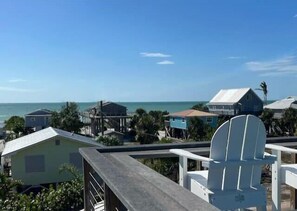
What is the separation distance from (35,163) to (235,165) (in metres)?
14.8

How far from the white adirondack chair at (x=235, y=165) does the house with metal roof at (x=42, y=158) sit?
1416cm

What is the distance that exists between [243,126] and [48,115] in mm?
34159

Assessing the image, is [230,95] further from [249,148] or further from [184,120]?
[249,148]

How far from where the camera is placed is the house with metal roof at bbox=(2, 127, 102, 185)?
50.8 ft

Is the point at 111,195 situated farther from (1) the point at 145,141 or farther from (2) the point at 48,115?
(2) the point at 48,115

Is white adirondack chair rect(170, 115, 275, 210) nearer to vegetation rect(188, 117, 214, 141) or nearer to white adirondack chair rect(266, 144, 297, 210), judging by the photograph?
white adirondack chair rect(266, 144, 297, 210)

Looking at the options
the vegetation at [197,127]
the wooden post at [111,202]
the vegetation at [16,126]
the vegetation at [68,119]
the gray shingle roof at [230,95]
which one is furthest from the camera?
the gray shingle roof at [230,95]

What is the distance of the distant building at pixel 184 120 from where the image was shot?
31.3 m

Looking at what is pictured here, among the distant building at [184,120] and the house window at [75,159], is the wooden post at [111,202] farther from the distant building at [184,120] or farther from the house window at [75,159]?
the distant building at [184,120]

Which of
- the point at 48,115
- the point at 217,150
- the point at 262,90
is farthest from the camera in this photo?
the point at 262,90

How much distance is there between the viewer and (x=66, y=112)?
3097 cm

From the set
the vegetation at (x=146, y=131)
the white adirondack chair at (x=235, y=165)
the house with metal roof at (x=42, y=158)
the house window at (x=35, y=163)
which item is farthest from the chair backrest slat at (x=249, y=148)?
the vegetation at (x=146, y=131)

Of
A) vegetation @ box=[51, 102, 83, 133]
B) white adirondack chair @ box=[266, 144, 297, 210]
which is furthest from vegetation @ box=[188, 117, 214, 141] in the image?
white adirondack chair @ box=[266, 144, 297, 210]

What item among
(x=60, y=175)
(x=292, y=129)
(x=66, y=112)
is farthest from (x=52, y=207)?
(x=292, y=129)
